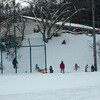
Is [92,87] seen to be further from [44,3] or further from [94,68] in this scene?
[44,3]

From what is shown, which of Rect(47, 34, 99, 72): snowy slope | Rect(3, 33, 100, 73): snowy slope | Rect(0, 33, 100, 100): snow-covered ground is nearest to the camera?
Rect(0, 33, 100, 100): snow-covered ground

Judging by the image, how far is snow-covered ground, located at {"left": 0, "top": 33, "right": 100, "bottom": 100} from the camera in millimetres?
7438

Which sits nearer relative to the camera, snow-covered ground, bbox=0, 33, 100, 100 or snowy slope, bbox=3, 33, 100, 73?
snow-covered ground, bbox=0, 33, 100, 100

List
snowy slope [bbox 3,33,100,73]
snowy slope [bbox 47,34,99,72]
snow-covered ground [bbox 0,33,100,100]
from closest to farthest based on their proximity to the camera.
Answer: snow-covered ground [bbox 0,33,100,100]
snowy slope [bbox 3,33,100,73]
snowy slope [bbox 47,34,99,72]

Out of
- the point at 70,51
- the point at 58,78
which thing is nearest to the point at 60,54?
the point at 70,51

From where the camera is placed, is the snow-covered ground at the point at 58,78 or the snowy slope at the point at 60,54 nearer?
the snow-covered ground at the point at 58,78

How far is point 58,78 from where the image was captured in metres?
10.8

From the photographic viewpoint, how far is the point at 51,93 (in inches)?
294

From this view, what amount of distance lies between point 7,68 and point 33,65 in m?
2.79

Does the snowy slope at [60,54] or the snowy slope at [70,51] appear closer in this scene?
the snowy slope at [60,54]

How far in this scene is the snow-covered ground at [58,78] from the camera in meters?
7.44

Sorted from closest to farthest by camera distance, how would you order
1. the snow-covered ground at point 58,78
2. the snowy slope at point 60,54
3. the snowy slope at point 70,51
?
the snow-covered ground at point 58,78 → the snowy slope at point 60,54 → the snowy slope at point 70,51

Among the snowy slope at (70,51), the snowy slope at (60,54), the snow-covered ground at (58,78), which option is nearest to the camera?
the snow-covered ground at (58,78)

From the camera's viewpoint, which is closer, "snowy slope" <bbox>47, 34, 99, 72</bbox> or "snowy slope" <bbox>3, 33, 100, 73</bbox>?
"snowy slope" <bbox>3, 33, 100, 73</bbox>
